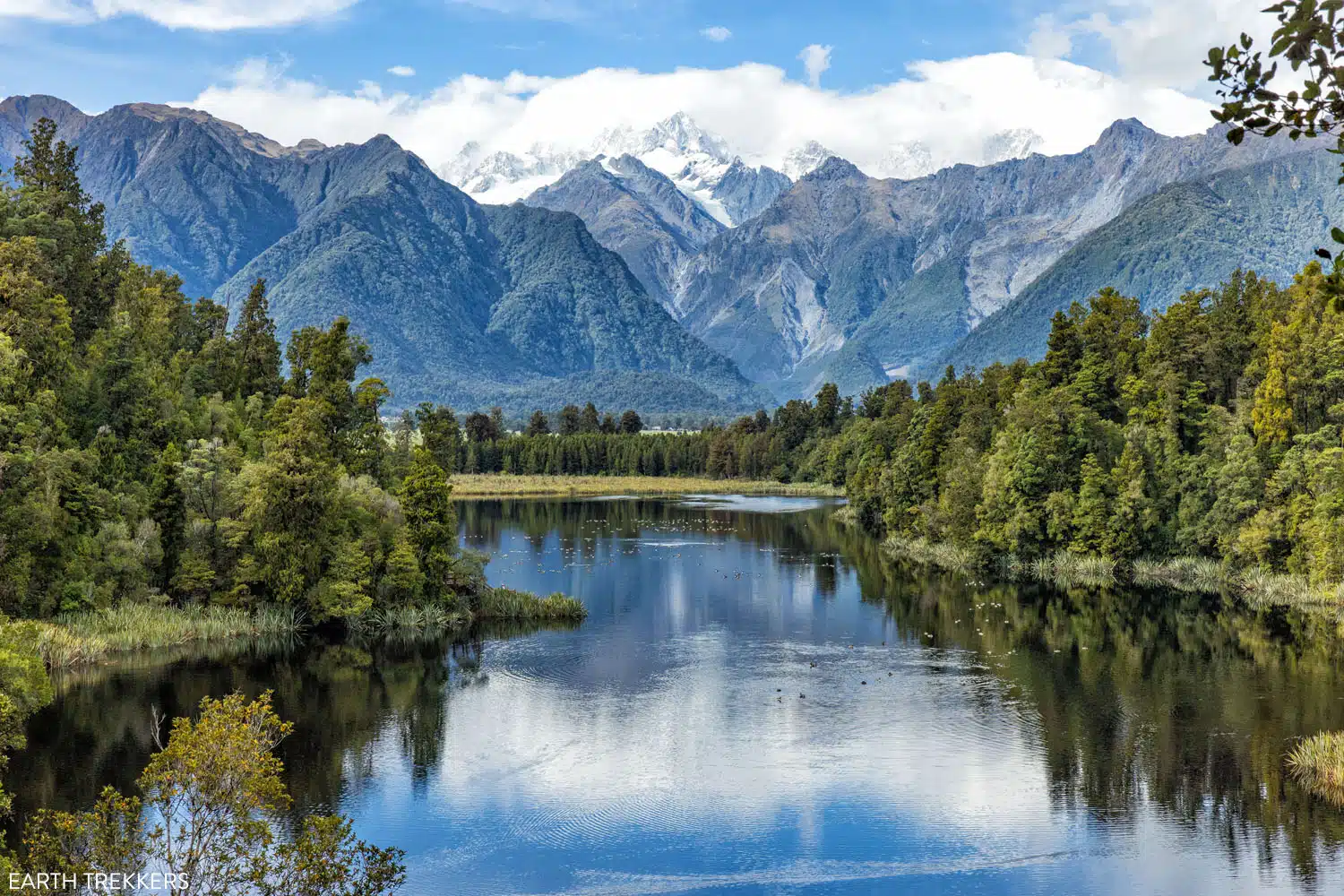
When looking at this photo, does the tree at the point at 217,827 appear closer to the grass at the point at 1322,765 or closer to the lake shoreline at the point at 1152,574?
the grass at the point at 1322,765

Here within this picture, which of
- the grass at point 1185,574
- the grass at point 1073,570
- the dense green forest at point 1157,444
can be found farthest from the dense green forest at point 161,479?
the grass at point 1185,574

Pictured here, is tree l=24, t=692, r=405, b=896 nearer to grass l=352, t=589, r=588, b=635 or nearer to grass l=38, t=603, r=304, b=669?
grass l=38, t=603, r=304, b=669

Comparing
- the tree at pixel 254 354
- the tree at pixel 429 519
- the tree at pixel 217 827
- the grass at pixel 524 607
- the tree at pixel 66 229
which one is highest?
the tree at pixel 66 229

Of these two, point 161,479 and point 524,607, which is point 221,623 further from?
point 524,607

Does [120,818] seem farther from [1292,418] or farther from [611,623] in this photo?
[1292,418]

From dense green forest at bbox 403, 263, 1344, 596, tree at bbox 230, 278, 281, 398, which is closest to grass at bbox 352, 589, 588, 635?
dense green forest at bbox 403, 263, 1344, 596

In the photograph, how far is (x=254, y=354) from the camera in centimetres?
9294

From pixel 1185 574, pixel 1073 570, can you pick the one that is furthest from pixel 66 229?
pixel 1185 574

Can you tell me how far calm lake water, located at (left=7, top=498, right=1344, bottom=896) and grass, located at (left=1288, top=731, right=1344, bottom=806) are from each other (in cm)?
81

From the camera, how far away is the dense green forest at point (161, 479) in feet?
194

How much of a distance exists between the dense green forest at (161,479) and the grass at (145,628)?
1.08 metres

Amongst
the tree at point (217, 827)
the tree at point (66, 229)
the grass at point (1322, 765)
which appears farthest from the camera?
the tree at point (66, 229)

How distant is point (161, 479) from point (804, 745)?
4156 centimetres

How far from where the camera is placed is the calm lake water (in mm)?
34125
